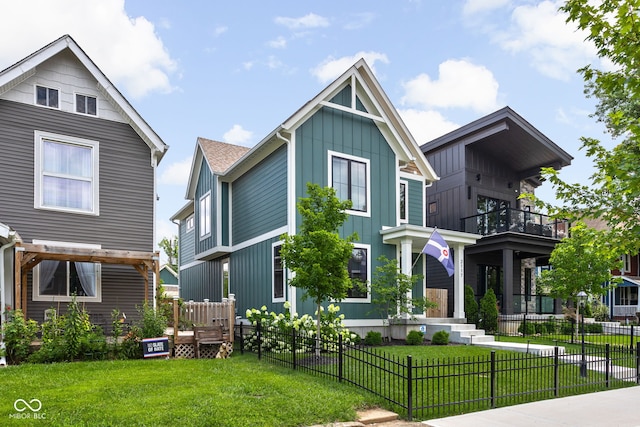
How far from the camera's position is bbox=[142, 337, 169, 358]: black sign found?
12227 millimetres

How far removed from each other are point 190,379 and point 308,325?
197 inches

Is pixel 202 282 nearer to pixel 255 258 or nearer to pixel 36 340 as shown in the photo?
pixel 255 258

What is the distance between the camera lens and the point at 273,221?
55.2ft

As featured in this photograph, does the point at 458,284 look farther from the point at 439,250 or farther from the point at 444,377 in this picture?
the point at 444,377

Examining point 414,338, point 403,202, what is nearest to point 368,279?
point 414,338

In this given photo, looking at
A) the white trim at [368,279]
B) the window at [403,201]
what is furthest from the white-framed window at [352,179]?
the window at [403,201]

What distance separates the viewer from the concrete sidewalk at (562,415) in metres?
8.02

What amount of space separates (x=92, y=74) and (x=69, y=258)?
492 centimetres

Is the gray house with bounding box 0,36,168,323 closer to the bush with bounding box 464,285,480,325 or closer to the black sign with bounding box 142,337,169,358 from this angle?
the black sign with bounding box 142,337,169,358

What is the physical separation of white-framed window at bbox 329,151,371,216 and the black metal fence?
17.5 ft

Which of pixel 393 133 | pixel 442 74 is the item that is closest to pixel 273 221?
pixel 393 133

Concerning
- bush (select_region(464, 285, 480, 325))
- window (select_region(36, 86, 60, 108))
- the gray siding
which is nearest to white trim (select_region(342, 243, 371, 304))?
bush (select_region(464, 285, 480, 325))

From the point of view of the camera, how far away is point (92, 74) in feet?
45.5

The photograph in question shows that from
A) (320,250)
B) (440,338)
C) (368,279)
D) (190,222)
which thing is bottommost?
(440,338)
